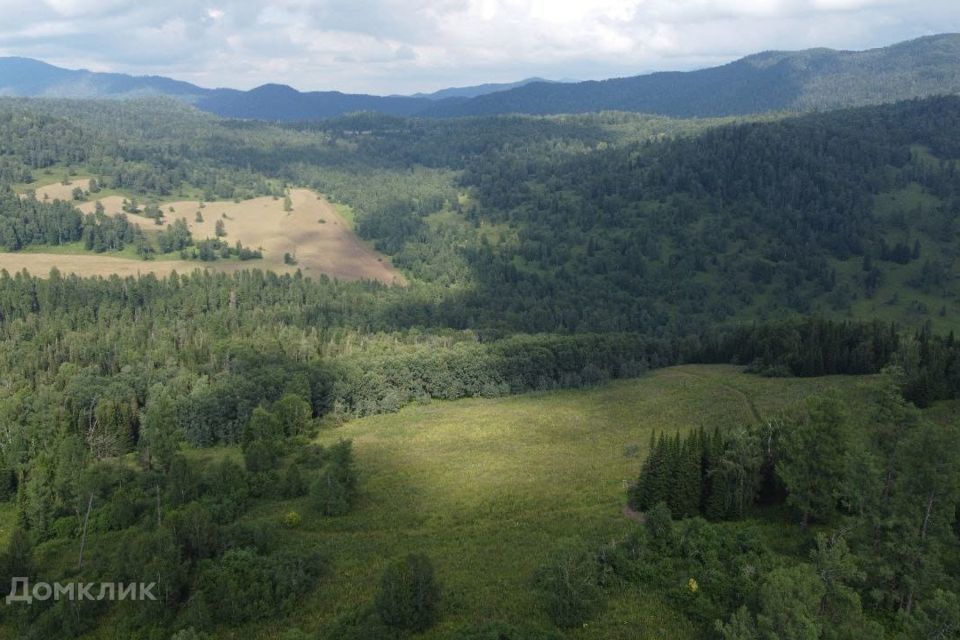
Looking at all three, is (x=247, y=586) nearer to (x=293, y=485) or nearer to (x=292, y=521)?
(x=292, y=521)

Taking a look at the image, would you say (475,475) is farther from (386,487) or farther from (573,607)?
(573,607)

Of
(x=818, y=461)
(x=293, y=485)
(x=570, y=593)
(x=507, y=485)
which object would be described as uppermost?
(x=818, y=461)

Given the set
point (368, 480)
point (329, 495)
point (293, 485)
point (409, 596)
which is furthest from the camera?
point (368, 480)

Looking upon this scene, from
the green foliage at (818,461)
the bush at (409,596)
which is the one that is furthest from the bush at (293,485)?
the green foliage at (818,461)

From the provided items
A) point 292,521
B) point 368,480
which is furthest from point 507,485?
point 292,521

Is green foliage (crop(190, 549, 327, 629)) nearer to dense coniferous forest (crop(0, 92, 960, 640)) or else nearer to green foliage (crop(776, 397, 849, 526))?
dense coniferous forest (crop(0, 92, 960, 640))

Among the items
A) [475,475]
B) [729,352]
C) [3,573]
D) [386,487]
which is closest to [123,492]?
[3,573]

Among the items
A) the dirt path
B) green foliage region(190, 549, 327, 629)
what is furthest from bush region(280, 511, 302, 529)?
the dirt path
